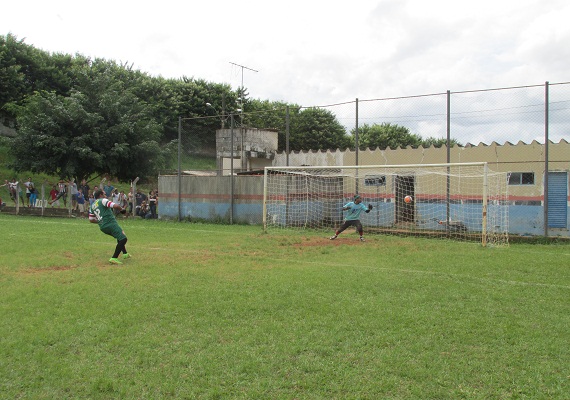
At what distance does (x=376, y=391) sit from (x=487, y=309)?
3.18 m

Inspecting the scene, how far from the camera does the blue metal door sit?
16.5 m

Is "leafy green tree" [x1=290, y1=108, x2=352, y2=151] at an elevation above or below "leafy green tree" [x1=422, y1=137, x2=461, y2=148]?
above

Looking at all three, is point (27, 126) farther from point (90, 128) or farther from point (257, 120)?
point (257, 120)

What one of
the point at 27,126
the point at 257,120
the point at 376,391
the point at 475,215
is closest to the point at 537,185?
the point at 475,215

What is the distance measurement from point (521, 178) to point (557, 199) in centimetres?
140

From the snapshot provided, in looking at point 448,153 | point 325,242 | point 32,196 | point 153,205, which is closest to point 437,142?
point 448,153

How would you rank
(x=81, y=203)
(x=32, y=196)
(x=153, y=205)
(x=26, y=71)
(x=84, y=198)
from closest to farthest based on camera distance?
(x=81, y=203) < (x=84, y=198) < (x=153, y=205) < (x=32, y=196) < (x=26, y=71)

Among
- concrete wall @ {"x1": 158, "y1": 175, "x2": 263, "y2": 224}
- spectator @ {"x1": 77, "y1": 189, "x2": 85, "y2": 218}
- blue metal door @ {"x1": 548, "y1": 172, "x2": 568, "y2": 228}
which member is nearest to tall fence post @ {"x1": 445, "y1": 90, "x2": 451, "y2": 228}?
blue metal door @ {"x1": 548, "y1": 172, "x2": 568, "y2": 228}

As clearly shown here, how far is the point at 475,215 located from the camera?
57.3ft

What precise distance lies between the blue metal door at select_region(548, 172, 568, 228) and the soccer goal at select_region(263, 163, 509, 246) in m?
1.41

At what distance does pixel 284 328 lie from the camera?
605 cm

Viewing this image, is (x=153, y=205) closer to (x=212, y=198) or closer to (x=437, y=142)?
(x=212, y=198)

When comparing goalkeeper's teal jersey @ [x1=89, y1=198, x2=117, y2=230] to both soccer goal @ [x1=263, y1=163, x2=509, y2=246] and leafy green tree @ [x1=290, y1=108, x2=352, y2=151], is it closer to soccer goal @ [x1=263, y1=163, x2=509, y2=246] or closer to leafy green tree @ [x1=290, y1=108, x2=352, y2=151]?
soccer goal @ [x1=263, y1=163, x2=509, y2=246]

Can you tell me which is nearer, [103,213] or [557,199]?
[103,213]
